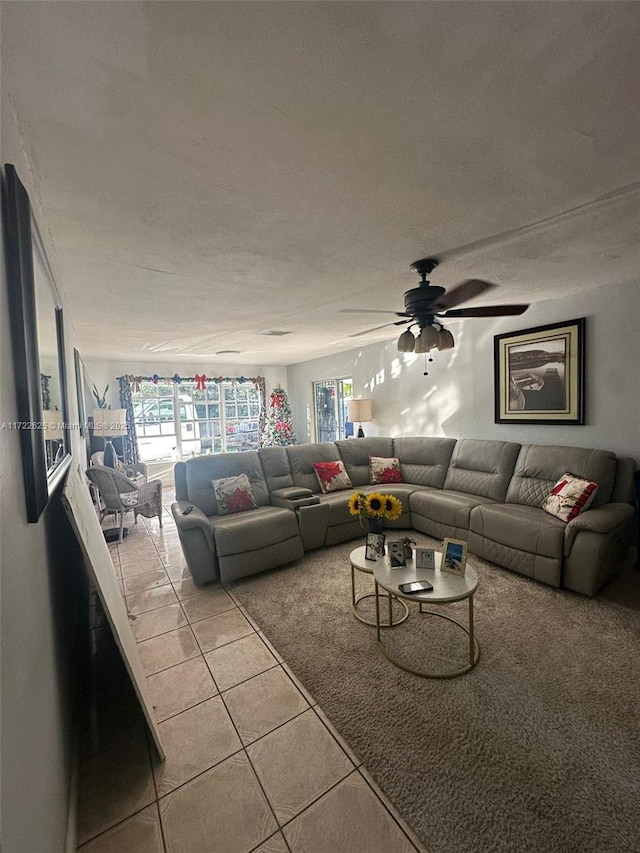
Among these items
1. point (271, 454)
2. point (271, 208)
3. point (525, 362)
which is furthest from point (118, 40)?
point (525, 362)

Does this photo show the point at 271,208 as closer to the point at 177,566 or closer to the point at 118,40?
the point at 118,40

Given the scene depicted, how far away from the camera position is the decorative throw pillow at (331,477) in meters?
4.11

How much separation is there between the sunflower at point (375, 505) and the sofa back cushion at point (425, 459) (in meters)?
2.00

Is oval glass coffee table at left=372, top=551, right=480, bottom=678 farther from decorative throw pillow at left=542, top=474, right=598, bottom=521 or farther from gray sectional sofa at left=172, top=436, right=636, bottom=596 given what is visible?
decorative throw pillow at left=542, top=474, right=598, bottom=521

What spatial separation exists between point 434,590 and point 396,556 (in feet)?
1.11

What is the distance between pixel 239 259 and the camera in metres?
2.17

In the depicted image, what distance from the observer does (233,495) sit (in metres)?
3.46

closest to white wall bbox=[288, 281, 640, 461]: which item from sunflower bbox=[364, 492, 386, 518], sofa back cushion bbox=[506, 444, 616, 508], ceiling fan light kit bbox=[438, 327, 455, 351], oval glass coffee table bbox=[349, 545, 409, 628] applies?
sofa back cushion bbox=[506, 444, 616, 508]

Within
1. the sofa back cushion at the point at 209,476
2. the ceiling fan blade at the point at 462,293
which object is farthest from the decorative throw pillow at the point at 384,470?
the ceiling fan blade at the point at 462,293

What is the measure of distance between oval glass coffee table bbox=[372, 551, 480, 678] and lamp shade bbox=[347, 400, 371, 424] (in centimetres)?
326

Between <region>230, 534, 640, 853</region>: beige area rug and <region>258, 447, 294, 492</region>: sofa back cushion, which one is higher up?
<region>258, 447, 294, 492</region>: sofa back cushion

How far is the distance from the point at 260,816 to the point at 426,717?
0.82 m

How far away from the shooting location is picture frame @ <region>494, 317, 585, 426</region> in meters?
3.32

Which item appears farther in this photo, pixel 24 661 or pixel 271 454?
pixel 271 454
